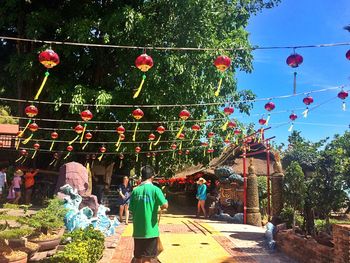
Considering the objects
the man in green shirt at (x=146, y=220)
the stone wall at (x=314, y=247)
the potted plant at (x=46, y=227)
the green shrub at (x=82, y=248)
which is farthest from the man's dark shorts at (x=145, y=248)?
the stone wall at (x=314, y=247)

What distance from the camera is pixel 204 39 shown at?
14391 mm

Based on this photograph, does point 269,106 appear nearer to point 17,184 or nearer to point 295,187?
point 295,187

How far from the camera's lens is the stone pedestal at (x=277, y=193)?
11648 mm

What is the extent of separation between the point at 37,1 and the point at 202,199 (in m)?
11.7

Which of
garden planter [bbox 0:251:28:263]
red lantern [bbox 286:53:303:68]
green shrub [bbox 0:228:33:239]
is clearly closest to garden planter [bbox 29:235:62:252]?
green shrub [bbox 0:228:33:239]

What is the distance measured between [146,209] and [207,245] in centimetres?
539

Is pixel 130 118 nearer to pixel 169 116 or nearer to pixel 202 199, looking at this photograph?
pixel 169 116

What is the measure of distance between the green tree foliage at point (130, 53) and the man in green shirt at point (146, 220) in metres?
8.76

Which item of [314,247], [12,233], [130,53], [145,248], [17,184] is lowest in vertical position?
[314,247]

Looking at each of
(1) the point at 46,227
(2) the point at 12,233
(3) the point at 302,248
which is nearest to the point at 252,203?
(3) the point at 302,248

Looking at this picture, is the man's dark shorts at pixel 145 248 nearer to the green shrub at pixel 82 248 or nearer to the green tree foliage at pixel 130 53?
the green shrub at pixel 82 248

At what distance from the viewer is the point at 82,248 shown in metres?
6.96

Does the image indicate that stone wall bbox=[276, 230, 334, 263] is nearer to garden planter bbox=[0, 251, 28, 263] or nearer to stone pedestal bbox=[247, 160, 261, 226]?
stone pedestal bbox=[247, 160, 261, 226]

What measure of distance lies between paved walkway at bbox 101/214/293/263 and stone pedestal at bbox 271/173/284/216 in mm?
995
